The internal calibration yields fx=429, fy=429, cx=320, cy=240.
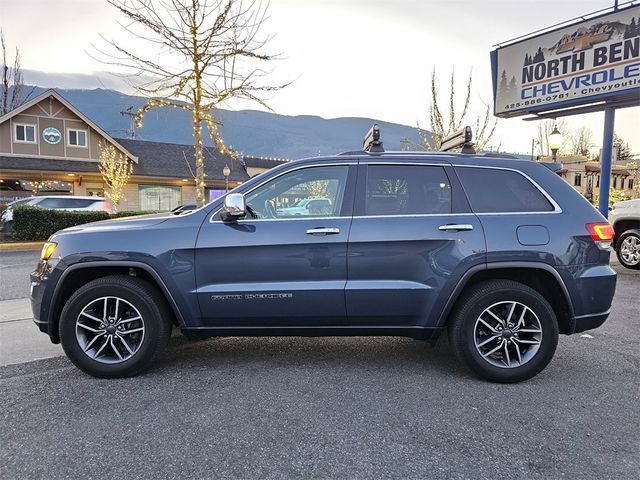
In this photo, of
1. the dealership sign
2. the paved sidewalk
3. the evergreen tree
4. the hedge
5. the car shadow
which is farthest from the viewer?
the hedge

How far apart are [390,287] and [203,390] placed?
1.63m

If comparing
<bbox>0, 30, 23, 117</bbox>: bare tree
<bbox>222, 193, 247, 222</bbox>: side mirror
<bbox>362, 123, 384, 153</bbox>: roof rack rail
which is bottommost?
<bbox>222, 193, 247, 222</bbox>: side mirror

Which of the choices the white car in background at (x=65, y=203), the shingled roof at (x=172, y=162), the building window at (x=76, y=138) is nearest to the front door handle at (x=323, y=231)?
the white car in background at (x=65, y=203)

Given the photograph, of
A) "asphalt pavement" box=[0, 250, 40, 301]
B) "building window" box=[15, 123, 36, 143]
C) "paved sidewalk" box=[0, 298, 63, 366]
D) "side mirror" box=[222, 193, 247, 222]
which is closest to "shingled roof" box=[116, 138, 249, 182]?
"building window" box=[15, 123, 36, 143]

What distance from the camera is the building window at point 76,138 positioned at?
2602 centimetres

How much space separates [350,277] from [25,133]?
92.8 ft

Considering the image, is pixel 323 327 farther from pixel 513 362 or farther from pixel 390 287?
pixel 513 362

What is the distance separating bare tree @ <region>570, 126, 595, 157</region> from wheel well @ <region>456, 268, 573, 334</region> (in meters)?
55.8

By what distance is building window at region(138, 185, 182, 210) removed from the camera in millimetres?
28188

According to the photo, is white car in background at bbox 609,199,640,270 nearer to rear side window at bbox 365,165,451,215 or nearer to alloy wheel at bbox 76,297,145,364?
rear side window at bbox 365,165,451,215

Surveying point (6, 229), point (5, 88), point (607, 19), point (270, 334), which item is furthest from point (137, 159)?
point (270, 334)

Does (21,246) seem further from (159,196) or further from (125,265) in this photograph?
(159,196)

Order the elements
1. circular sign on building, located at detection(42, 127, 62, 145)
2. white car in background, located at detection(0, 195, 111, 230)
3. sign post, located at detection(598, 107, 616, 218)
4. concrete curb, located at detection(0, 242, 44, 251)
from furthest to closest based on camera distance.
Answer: circular sign on building, located at detection(42, 127, 62, 145), white car in background, located at detection(0, 195, 111, 230), concrete curb, located at detection(0, 242, 44, 251), sign post, located at detection(598, 107, 616, 218)

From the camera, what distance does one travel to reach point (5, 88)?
3566 centimetres
